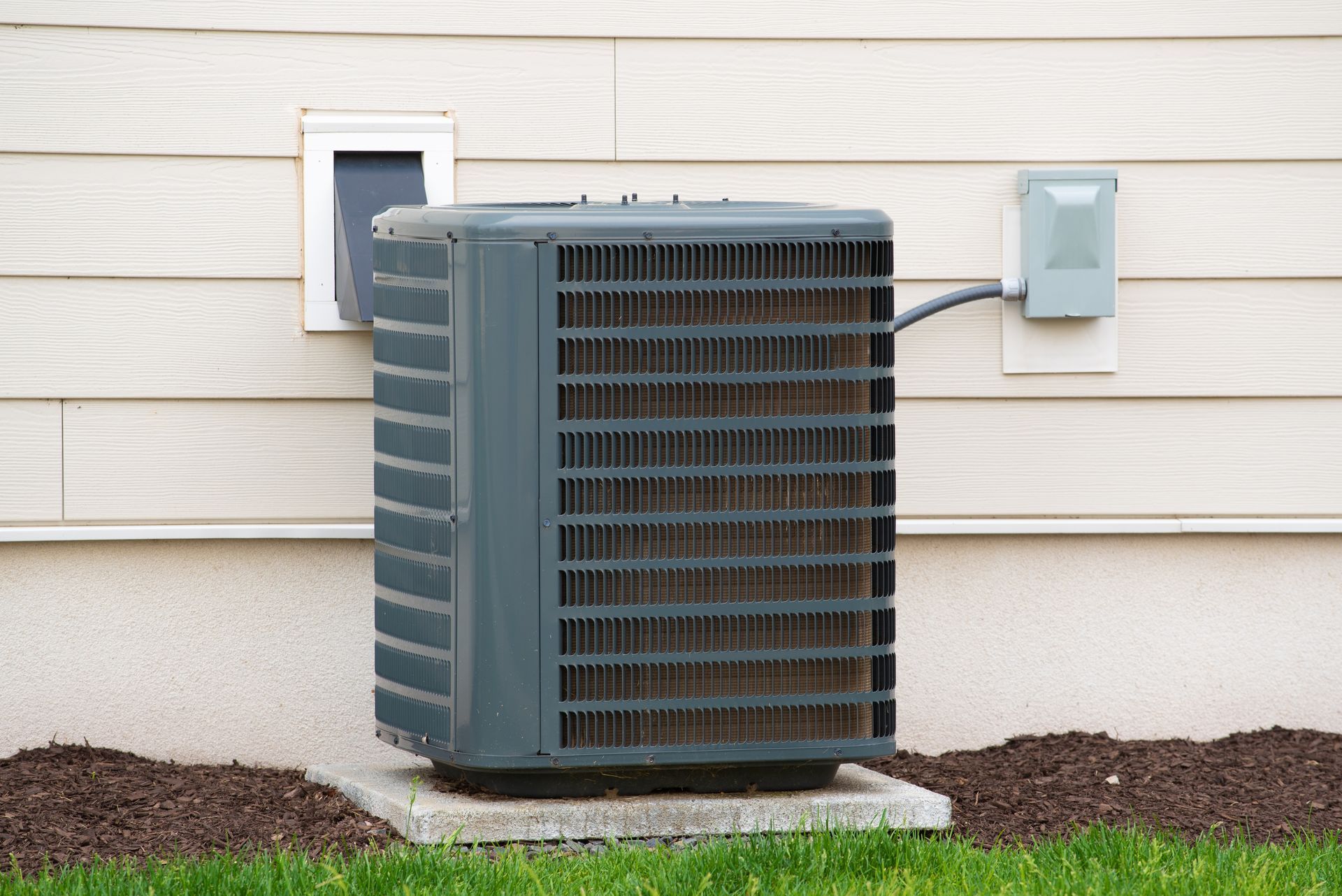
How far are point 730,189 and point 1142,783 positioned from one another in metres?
1.87

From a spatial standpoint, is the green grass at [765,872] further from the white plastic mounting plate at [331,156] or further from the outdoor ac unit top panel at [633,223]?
the white plastic mounting plate at [331,156]

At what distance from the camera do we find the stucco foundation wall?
13.3ft

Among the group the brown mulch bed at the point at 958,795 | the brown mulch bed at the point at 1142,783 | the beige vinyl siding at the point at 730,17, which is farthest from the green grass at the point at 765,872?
the beige vinyl siding at the point at 730,17

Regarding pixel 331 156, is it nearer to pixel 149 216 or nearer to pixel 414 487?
pixel 149 216

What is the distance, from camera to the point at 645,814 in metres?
3.29

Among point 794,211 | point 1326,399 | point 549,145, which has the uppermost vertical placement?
point 549,145

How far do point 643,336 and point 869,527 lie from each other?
64 centimetres

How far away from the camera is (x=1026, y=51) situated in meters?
4.16

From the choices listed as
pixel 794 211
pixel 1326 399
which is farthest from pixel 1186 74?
pixel 794 211

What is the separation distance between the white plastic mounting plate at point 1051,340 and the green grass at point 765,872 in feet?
4.72

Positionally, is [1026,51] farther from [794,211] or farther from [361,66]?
[361,66]

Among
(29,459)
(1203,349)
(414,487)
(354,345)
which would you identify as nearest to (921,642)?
(1203,349)

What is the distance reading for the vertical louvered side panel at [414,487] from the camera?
3.25m

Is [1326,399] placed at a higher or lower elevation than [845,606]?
higher
